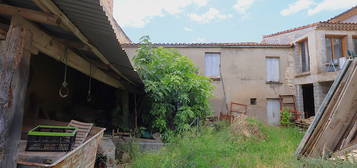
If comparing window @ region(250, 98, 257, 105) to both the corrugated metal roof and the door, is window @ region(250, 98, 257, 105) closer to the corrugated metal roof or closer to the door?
the door

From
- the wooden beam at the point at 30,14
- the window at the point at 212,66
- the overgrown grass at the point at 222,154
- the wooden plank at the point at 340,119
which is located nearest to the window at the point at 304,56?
the window at the point at 212,66

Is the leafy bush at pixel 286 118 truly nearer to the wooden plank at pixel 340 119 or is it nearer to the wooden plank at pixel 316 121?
the wooden plank at pixel 316 121

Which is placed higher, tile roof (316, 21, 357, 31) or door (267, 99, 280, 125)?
tile roof (316, 21, 357, 31)

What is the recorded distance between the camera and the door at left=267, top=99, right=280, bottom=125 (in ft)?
35.3

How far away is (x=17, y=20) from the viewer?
77.7 inches

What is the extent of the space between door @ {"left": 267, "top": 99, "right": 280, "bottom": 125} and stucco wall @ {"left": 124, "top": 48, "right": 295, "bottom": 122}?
25 cm

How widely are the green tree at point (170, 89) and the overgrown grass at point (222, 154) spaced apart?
706 millimetres

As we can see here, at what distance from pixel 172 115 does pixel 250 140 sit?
2.82 m

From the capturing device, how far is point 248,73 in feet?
35.9

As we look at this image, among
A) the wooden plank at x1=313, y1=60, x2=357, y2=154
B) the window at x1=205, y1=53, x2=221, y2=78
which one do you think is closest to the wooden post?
the wooden plank at x1=313, y1=60, x2=357, y2=154

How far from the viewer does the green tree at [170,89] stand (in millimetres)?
6633

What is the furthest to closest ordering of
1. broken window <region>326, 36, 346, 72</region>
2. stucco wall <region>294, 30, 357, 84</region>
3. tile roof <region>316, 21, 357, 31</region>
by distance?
broken window <region>326, 36, 346, 72</region> → tile roof <region>316, 21, 357, 31</region> → stucco wall <region>294, 30, 357, 84</region>

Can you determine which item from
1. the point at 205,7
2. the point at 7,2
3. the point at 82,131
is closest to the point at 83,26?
the point at 7,2

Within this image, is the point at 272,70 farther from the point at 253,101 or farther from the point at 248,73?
the point at 253,101
